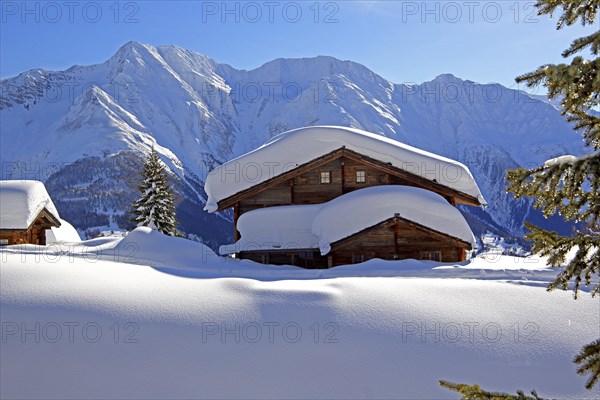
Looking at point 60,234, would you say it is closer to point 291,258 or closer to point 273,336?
point 291,258

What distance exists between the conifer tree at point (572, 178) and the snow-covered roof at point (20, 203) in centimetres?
3097

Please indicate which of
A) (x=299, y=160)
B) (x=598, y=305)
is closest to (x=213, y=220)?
(x=299, y=160)

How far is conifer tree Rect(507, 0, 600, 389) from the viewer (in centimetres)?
405

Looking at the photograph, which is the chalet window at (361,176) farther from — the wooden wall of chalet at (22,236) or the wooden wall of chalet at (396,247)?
the wooden wall of chalet at (22,236)

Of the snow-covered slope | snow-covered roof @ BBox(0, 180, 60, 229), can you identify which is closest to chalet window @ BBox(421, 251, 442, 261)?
the snow-covered slope

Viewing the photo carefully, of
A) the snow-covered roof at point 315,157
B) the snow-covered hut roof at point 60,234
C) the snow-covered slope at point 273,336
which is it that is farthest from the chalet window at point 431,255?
the snow-covered hut roof at point 60,234

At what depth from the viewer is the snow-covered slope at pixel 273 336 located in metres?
7.38

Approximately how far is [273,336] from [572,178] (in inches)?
208

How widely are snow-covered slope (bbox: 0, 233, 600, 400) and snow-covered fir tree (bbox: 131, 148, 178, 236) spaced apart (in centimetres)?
2442

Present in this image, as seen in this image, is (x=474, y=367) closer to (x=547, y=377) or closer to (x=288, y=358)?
(x=547, y=377)

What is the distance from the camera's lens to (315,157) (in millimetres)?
19969

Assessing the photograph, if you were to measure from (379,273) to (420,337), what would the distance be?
16.0 ft

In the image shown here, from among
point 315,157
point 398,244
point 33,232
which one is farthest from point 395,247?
point 33,232

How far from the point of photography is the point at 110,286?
905 centimetres
